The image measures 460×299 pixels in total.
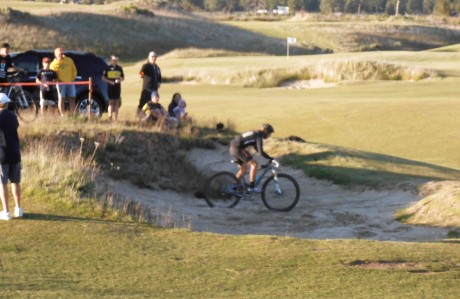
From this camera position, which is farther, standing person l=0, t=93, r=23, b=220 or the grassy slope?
standing person l=0, t=93, r=23, b=220

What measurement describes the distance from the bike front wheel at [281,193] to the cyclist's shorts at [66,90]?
5581 millimetres

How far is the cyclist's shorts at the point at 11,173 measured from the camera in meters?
12.2

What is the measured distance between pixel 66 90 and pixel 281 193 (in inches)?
233

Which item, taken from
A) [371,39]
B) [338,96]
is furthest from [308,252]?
[371,39]

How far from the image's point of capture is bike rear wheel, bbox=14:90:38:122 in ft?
64.1

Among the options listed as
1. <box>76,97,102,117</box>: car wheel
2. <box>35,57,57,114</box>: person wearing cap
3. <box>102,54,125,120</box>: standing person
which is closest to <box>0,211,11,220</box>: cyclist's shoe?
<box>35,57,57,114</box>: person wearing cap

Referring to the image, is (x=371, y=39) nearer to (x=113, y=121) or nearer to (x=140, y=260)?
(x=113, y=121)

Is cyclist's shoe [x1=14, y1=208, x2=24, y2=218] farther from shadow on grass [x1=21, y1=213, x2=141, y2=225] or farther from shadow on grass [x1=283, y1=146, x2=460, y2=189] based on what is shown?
shadow on grass [x1=283, y1=146, x2=460, y2=189]

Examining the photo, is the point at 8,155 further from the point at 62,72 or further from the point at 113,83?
the point at 113,83

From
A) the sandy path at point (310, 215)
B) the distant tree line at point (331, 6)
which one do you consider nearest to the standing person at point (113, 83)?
the sandy path at point (310, 215)

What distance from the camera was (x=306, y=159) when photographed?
2058 centimetres

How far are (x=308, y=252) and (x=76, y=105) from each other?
1187cm

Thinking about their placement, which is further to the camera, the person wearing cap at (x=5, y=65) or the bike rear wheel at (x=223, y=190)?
the person wearing cap at (x=5, y=65)

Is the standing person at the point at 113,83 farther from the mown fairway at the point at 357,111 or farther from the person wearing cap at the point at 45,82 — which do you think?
the mown fairway at the point at 357,111
